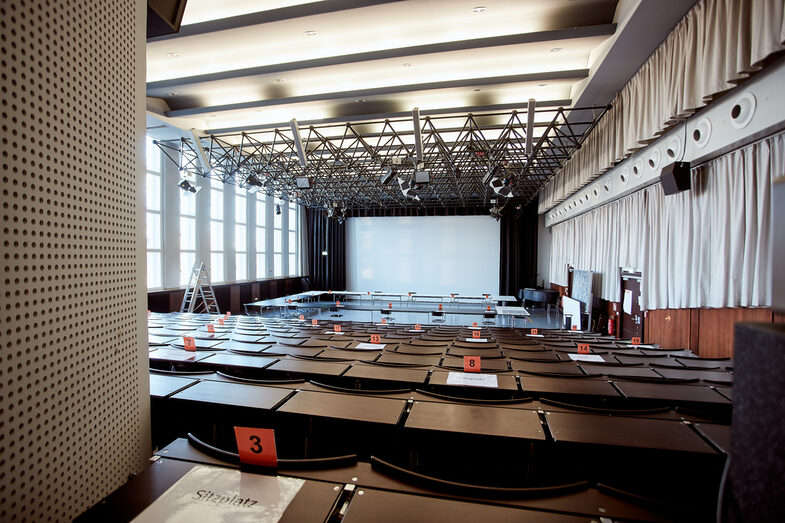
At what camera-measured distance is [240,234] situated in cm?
1265

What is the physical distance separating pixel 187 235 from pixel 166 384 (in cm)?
920

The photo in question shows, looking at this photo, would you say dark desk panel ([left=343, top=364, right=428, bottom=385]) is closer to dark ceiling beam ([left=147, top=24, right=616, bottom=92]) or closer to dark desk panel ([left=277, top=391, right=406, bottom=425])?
dark desk panel ([left=277, top=391, right=406, bottom=425])

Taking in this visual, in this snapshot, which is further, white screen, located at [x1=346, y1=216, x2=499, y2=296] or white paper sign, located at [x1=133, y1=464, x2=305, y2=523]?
white screen, located at [x1=346, y1=216, x2=499, y2=296]

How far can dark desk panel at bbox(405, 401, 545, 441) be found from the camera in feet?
5.24

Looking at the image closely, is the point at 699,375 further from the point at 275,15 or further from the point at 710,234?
the point at 275,15

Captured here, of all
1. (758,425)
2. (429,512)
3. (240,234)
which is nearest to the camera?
(758,425)

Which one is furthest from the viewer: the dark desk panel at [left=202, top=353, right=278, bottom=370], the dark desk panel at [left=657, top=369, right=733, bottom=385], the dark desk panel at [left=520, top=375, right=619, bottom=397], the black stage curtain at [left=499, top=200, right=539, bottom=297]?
the black stage curtain at [left=499, top=200, right=539, bottom=297]

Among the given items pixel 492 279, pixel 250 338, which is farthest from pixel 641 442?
pixel 492 279

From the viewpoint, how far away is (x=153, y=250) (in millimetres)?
8820

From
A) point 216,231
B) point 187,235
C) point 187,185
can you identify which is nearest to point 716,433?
point 187,185

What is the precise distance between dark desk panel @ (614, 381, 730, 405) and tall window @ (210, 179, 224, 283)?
11.6 m

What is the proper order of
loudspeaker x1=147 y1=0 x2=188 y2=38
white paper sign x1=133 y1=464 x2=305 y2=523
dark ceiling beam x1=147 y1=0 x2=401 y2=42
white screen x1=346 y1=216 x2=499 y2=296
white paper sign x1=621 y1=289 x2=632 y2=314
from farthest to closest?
white screen x1=346 y1=216 x2=499 y2=296 < white paper sign x1=621 y1=289 x2=632 y2=314 < dark ceiling beam x1=147 y1=0 x2=401 y2=42 < loudspeaker x1=147 y1=0 x2=188 y2=38 < white paper sign x1=133 y1=464 x2=305 y2=523

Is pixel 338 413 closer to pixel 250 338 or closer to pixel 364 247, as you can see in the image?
pixel 250 338

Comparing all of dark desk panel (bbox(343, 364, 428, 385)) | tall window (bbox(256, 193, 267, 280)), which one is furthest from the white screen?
dark desk panel (bbox(343, 364, 428, 385))
